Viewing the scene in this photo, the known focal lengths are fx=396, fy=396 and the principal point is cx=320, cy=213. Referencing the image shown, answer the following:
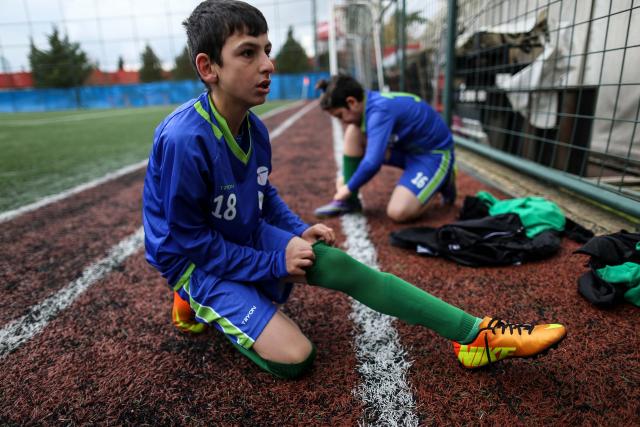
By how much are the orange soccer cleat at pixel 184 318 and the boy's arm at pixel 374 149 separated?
1.56 m

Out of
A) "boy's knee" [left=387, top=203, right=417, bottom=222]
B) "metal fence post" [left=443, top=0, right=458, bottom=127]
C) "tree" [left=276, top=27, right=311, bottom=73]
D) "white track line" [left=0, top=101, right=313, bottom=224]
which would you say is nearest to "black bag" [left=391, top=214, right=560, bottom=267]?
"boy's knee" [left=387, top=203, right=417, bottom=222]

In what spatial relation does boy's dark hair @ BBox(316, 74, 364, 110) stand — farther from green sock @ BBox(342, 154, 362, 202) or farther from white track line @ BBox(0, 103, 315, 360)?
white track line @ BBox(0, 103, 315, 360)

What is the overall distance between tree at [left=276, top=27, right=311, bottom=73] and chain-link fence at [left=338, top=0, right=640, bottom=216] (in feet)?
97.2

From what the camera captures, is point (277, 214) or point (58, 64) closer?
point (277, 214)

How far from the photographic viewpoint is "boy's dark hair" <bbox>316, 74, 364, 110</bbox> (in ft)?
9.41

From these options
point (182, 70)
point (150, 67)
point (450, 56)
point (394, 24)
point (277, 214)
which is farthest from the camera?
point (182, 70)

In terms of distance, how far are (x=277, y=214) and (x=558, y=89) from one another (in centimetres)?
272

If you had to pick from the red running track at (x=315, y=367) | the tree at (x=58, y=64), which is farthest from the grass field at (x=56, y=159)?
the tree at (x=58, y=64)

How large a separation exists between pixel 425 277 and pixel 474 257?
320 mm

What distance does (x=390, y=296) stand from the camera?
136cm

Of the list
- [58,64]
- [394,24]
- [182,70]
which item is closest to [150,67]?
[182,70]

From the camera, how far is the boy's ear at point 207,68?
136cm

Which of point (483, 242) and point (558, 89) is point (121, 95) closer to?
point (558, 89)

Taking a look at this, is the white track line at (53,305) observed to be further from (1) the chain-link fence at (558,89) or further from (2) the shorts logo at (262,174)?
(1) the chain-link fence at (558,89)
